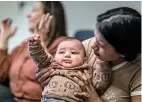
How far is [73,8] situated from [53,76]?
1.18 meters

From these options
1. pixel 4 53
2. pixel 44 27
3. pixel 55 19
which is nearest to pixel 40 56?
pixel 44 27

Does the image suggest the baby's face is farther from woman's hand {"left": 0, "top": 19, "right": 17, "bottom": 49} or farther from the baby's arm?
woman's hand {"left": 0, "top": 19, "right": 17, "bottom": 49}

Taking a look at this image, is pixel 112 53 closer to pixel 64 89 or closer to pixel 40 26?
pixel 64 89

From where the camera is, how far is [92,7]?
188cm

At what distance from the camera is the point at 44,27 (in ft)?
4.50

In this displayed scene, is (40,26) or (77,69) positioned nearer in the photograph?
→ (77,69)

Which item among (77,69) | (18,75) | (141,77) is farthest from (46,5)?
(141,77)

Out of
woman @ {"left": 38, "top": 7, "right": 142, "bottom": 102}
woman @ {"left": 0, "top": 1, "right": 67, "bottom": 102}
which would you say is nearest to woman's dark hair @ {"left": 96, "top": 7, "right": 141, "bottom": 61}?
woman @ {"left": 38, "top": 7, "right": 142, "bottom": 102}

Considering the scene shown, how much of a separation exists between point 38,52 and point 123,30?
0.27 meters

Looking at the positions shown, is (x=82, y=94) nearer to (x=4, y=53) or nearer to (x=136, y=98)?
(x=136, y=98)

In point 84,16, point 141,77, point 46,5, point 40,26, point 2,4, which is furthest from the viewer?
point 84,16

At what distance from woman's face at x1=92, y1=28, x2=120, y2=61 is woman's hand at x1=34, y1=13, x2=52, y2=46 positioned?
52 cm

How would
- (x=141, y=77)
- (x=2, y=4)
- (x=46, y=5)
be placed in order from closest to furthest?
(x=141, y=77)
(x=46, y=5)
(x=2, y=4)

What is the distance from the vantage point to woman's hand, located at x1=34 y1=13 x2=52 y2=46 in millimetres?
1375
